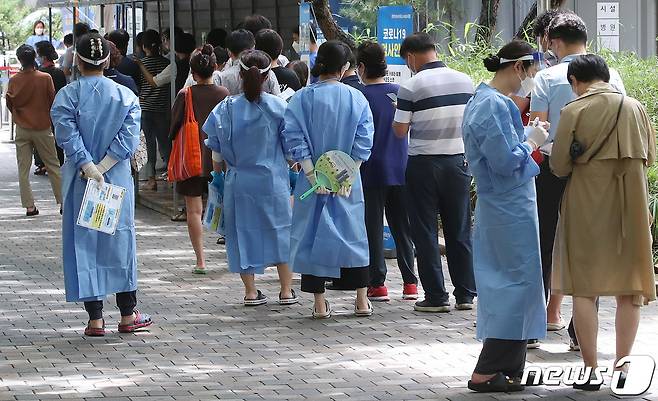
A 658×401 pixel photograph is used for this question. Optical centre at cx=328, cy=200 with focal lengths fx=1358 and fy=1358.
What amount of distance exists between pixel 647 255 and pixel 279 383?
2181 mm

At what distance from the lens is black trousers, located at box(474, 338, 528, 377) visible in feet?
24.3

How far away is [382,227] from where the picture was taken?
10336 mm

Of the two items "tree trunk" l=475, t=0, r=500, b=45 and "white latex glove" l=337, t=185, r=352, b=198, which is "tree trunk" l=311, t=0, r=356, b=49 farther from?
"white latex glove" l=337, t=185, r=352, b=198

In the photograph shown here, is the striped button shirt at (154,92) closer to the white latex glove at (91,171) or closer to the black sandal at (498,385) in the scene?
the white latex glove at (91,171)

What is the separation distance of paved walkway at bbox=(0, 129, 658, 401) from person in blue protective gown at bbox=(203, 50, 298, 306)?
0.44 m

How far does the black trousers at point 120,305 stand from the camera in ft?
30.2

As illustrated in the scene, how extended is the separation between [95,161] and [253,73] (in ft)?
4.75

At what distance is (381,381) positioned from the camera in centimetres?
780

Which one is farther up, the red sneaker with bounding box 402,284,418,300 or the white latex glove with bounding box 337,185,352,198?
the white latex glove with bounding box 337,185,352,198

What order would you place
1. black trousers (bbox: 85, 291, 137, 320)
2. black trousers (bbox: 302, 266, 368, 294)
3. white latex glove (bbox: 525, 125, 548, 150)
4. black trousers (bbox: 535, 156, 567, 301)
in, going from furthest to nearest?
black trousers (bbox: 302, 266, 368, 294)
black trousers (bbox: 85, 291, 137, 320)
black trousers (bbox: 535, 156, 567, 301)
white latex glove (bbox: 525, 125, 548, 150)

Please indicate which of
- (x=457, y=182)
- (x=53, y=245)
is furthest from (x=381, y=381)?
(x=53, y=245)

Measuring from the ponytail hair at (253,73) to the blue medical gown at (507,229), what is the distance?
9.08 ft

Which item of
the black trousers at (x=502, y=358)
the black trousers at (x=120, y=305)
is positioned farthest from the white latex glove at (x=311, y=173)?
the black trousers at (x=502, y=358)

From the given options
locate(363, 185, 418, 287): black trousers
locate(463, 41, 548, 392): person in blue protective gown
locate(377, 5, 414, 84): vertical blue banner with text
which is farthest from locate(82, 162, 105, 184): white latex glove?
locate(377, 5, 414, 84): vertical blue banner with text
